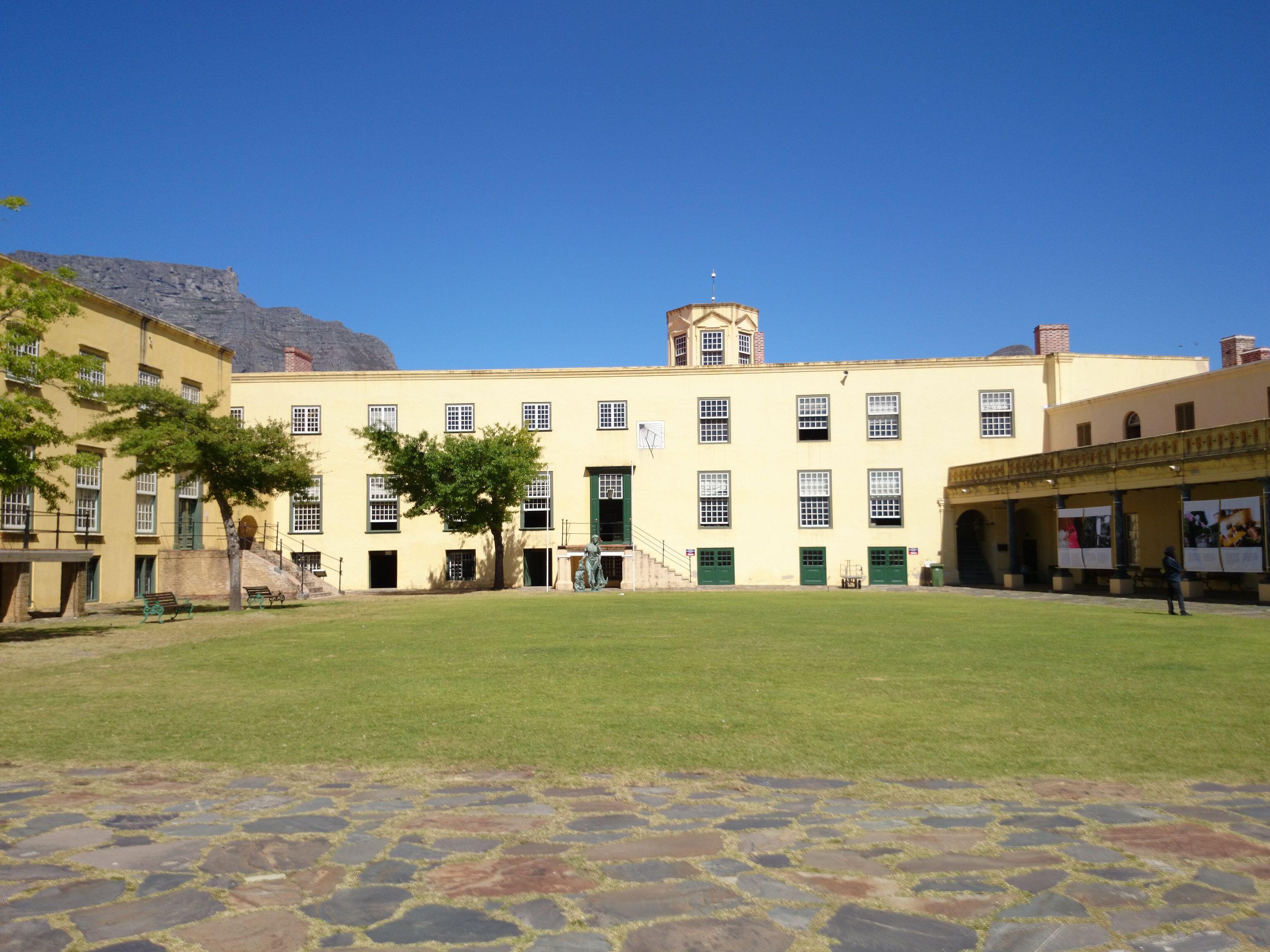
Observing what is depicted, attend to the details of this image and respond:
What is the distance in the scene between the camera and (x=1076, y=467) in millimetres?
32125

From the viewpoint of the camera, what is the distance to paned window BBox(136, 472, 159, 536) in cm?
3148

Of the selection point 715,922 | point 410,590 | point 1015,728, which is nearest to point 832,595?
point 410,590

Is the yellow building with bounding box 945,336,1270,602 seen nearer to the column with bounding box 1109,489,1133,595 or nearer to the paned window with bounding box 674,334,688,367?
the column with bounding box 1109,489,1133,595

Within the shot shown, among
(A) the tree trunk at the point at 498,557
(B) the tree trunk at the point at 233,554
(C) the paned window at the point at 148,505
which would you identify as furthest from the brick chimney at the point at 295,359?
(B) the tree trunk at the point at 233,554

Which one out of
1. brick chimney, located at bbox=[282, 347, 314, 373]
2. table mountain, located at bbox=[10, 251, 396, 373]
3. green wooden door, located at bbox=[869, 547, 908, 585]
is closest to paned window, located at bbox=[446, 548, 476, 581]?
brick chimney, located at bbox=[282, 347, 314, 373]

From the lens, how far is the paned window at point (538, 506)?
133 feet

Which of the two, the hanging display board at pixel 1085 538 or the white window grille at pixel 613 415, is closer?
the hanging display board at pixel 1085 538

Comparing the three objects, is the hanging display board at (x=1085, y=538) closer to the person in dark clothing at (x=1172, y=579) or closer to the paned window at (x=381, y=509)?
the person in dark clothing at (x=1172, y=579)

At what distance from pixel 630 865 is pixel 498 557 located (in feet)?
109

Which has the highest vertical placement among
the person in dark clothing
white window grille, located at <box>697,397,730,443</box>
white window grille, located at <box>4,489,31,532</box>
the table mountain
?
the table mountain

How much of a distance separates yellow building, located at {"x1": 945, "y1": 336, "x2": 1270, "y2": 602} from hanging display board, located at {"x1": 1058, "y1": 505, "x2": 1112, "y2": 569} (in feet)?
0.14

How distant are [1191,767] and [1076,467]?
27890 millimetres

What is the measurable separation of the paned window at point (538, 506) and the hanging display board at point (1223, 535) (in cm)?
2292

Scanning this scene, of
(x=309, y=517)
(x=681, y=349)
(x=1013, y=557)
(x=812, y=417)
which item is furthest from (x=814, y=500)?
(x=309, y=517)
